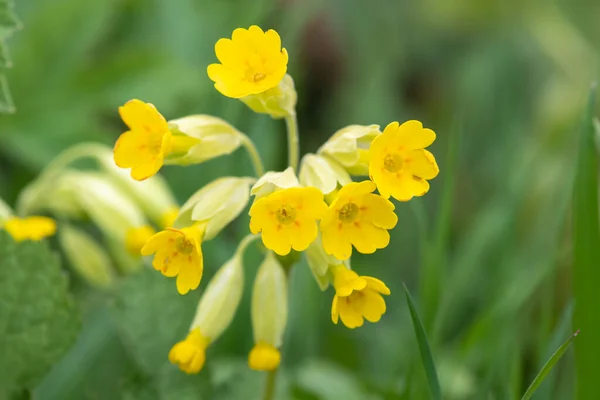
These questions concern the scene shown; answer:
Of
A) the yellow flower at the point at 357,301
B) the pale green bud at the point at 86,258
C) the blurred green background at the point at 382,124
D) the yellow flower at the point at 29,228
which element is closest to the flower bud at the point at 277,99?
the yellow flower at the point at 357,301

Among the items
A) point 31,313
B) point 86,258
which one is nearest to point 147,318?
point 31,313

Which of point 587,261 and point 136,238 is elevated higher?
point 587,261

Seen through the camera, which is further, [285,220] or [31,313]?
[31,313]

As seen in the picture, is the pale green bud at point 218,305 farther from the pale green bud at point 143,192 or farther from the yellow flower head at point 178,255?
the pale green bud at point 143,192

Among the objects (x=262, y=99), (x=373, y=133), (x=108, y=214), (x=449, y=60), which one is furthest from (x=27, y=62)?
(x=449, y=60)

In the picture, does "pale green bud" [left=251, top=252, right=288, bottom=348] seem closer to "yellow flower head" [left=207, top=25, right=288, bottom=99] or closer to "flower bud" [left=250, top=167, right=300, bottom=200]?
"flower bud" [left=250, top=167, right=300, bottom=200]

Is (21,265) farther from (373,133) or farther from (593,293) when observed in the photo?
(593,293)

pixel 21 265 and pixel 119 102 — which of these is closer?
pixel 21 265

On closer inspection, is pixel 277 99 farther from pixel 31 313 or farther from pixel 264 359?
pixel 31 313
